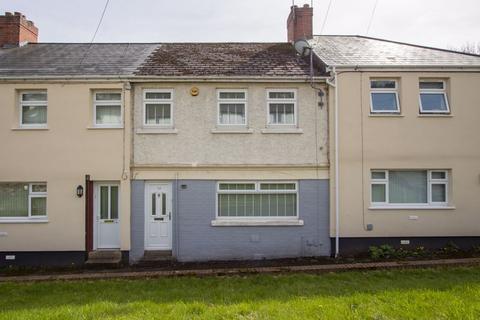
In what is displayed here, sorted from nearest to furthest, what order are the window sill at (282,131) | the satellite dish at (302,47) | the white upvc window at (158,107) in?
the window sill at (282,131)
the white upvc window at (158,107)
the satellite dish at (302,47)

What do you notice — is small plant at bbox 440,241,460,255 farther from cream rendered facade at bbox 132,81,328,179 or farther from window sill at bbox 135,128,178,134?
window sill at bbox 135,128,178,134

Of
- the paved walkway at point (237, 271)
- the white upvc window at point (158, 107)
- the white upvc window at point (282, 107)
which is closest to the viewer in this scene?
the paved walkway at point (237, 271)

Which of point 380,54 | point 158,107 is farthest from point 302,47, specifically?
point 158,107

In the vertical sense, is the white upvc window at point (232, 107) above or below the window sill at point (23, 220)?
above

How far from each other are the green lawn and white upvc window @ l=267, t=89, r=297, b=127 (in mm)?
4695

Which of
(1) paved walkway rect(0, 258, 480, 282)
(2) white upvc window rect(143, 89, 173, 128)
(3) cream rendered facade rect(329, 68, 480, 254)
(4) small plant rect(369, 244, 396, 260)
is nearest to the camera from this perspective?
(1) paved walkway rect(0, 258, 480, 282)

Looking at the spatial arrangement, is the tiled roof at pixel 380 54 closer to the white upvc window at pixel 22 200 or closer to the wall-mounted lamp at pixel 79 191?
the wall-mounted lamp at pixel 79 191

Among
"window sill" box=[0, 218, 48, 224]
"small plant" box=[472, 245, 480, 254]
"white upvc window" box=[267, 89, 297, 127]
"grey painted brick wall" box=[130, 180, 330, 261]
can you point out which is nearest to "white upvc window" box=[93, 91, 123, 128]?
"grey painted brick wall" box=[130, 180, 330, 261]

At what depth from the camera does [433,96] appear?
12125 mm

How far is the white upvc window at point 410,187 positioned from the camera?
1188cm

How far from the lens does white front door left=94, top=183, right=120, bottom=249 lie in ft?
38.7

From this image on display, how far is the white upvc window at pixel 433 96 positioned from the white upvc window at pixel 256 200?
4696 millimetres

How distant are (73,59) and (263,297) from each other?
10258mm

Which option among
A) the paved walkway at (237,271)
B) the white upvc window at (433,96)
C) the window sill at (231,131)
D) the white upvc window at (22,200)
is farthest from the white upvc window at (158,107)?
the white upvc window at (433,96)
